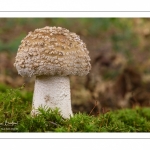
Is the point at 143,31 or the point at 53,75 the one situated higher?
the point at 143,31

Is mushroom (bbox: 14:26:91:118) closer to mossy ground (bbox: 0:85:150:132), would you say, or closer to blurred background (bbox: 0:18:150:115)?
mossy ground (bbox: 0:85:150:132)

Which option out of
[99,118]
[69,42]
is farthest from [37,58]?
[99,118]

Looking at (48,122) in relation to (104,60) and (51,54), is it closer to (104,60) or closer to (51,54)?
(51,54)

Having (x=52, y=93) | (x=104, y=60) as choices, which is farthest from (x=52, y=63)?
(x=104, y=60)

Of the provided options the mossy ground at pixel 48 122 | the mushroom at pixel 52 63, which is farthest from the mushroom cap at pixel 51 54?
the mossy ground at pixel 48 122

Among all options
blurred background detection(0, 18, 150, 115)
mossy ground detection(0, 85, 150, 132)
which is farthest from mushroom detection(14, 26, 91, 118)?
blurred background detection(0, 18, 150, 115)

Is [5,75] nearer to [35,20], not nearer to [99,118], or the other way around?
[35,20]
